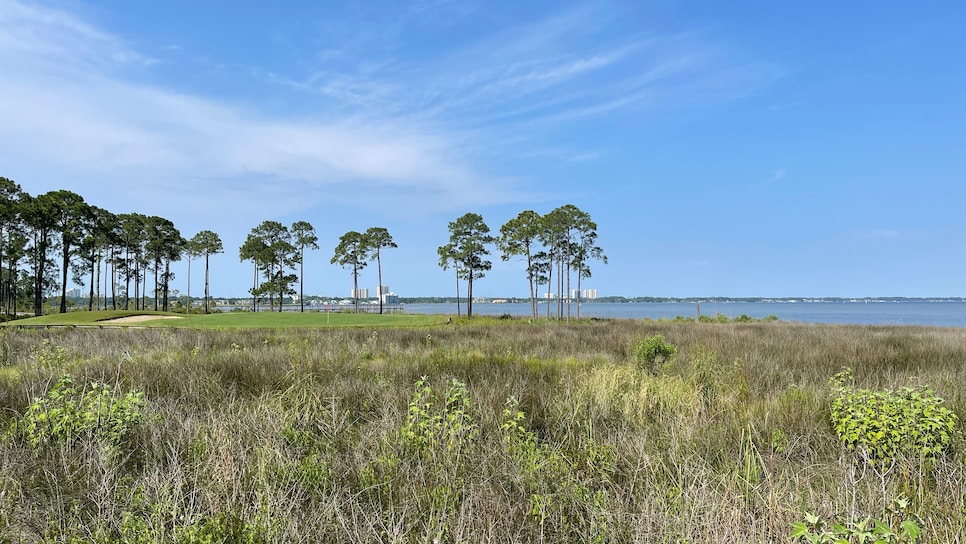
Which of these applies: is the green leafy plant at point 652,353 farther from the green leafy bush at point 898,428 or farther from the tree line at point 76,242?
the tree line at point 76,242

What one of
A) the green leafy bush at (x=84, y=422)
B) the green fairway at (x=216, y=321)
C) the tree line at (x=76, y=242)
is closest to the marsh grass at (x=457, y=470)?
the green leafy bush at (x=84, y=422)

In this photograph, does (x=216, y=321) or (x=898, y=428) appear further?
(x=216, y=321)

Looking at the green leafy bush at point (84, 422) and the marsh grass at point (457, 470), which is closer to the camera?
the marsh grass at point (457, 470)

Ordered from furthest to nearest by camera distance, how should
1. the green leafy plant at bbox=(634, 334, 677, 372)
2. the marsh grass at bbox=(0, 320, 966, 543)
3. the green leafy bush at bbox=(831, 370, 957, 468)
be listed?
1. the green leafy plant at bbox=(634, 334, 677, 372)
2. the green leafy bush at bbox=(831, 370, 957, 468)
3. the marsh grass at bbox=(0, 320, 966, 543)

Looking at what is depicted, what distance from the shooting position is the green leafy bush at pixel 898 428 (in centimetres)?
341

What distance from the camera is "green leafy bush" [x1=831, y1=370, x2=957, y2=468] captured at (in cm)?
341

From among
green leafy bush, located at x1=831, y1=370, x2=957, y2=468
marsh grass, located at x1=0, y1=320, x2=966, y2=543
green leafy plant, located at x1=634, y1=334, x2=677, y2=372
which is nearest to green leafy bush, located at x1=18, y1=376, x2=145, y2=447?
marsh grass, located at x1=0, y1=320, x2=966, y2=543

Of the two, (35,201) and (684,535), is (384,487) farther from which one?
(35,201)

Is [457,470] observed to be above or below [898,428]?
below

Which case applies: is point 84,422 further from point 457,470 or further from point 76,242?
point 76,242

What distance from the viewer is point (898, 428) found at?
11.5 ft

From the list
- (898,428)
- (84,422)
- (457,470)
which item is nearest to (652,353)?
(898,428)

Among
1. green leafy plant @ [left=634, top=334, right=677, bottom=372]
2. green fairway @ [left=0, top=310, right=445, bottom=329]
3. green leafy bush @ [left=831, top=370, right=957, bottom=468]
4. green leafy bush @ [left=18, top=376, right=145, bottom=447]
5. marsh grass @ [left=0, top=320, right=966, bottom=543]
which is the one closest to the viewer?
marsh grass @ [left=0, top=320, right=966, bottom=543]

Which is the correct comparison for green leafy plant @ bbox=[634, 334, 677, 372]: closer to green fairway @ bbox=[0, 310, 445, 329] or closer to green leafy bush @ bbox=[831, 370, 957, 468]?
green leafy bush @ bbox=[831, 370, 957, 468]
